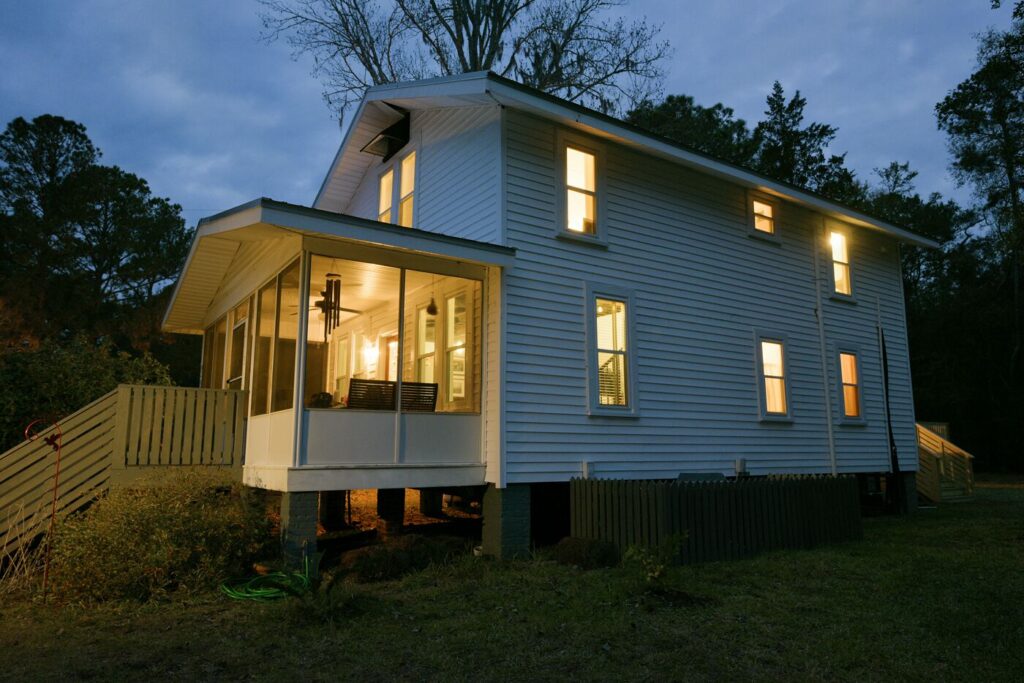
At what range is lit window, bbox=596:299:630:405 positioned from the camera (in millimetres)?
11109

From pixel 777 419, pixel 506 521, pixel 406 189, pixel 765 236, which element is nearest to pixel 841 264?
pixel 765 236

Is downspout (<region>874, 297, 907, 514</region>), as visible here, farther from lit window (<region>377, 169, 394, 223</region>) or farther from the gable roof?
lit window (<region>377, 169, 394, 223</region>)

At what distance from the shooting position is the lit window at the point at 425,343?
12000 millimetres

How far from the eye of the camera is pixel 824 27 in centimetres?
12825

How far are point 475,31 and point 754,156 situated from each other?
19.5m

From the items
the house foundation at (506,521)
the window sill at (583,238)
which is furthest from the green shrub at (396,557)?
the window sill at (583,238)

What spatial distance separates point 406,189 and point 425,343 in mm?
3086

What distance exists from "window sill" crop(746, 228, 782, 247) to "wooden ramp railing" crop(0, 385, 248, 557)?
9.47 metres

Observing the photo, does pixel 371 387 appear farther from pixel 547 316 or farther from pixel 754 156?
pixel 754 156

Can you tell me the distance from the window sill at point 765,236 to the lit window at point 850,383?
2.90m

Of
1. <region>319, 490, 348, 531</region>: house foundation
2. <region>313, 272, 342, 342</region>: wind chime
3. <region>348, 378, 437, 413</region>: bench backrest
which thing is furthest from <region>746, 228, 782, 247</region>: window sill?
<region>319, 490, 348, 531</region>: house foundation

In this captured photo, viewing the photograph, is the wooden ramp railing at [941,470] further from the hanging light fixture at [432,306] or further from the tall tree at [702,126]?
the tall tree at [702,126]

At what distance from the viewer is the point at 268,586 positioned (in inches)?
312

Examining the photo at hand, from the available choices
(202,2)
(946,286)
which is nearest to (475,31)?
(946,286)
